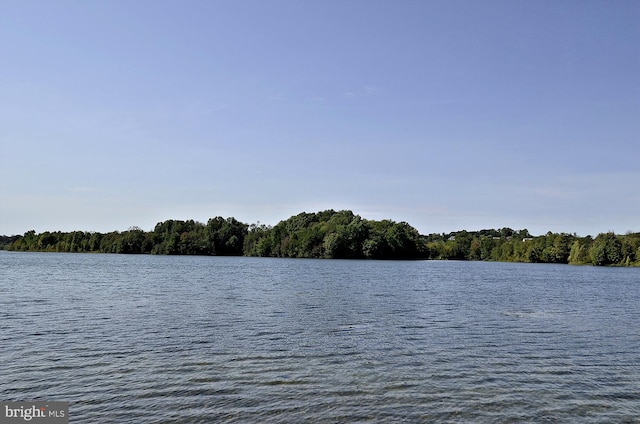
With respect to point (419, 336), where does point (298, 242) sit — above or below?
above

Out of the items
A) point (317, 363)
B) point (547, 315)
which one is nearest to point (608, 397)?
point (317, 363)

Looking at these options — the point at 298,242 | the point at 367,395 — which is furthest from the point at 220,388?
the point at 298,242

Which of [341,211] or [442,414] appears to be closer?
[442,414]

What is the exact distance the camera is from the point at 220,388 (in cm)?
1582

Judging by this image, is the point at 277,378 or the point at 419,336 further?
the point at 419,336

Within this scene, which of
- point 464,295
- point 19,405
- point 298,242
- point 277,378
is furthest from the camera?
point 298,242

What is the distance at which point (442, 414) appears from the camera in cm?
1399

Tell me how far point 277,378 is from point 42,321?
17.0 m

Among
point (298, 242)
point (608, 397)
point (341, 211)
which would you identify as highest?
point (341, 211)

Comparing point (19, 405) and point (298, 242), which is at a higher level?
point (298, 242)

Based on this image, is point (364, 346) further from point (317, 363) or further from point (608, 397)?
point (608, 397)

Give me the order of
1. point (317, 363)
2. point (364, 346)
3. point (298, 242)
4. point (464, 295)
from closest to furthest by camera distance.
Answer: point (317, 363) < point (364, 346) < point (464, 295) < point (298, 242)

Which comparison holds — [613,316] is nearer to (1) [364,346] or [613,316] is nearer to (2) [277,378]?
(1) [364,346]

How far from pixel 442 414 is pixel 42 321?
2256 cm
